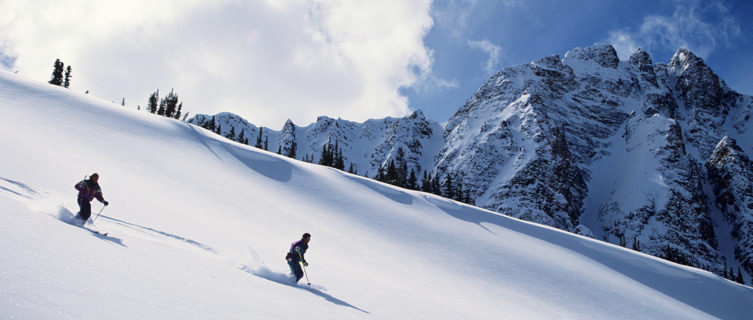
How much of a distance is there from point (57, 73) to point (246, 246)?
10962cm

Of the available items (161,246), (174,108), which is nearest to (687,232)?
(161,246)

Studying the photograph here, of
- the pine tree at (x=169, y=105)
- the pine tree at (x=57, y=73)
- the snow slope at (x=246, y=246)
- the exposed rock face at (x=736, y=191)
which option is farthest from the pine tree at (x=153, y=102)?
the exposed rock face at (x=736, y=191)

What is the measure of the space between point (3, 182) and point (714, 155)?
214962 millimetres

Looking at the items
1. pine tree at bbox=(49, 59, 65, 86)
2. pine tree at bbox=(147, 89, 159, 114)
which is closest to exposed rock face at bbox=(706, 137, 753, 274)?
pine tree at bbox=(147, 89, 159, 114)

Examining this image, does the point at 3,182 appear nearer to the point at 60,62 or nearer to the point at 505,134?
the point at 60,62

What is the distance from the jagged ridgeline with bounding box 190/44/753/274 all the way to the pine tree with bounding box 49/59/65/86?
36675mm

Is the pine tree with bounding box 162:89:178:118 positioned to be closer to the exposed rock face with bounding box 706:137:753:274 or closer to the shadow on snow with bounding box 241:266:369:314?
the shadow on snow with bounding box 241:266:369:314

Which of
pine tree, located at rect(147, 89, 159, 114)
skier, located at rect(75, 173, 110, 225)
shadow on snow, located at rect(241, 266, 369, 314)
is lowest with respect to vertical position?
shadow on snow, located at rect(241, 266, 369, 314)

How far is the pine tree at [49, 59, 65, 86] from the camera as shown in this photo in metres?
86.9

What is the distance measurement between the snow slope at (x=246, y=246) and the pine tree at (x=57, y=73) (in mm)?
75864

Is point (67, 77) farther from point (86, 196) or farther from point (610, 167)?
point (610, 167)

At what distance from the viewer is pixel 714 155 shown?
508 feet

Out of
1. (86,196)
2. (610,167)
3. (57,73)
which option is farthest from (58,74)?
(610,167)

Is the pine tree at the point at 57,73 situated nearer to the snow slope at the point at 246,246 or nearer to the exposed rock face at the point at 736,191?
the snow slope at the point at 246,246
